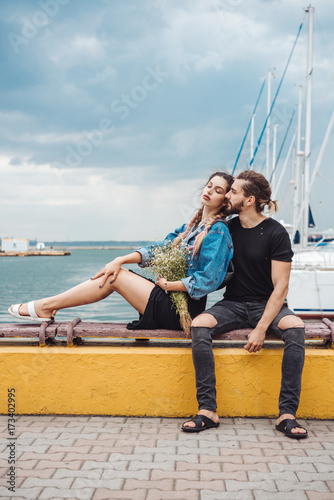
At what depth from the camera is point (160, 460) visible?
2.81 meters

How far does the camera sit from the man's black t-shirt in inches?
137

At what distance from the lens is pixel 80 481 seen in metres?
2.55

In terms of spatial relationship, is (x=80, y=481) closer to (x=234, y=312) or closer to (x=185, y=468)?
(x=185, y=468)

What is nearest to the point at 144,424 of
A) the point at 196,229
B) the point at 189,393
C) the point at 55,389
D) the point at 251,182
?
the point at 189,393

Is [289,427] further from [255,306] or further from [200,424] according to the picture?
[255,306]

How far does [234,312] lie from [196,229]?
2.19 feet

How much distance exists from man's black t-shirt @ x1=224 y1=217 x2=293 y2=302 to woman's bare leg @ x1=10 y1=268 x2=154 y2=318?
2.03 feet

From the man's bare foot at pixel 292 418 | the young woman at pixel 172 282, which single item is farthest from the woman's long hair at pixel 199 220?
the man's bare foot at pixel 292 418

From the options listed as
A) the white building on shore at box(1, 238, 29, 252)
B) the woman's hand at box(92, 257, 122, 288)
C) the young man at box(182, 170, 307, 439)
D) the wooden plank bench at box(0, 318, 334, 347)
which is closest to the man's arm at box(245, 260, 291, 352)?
the young man at box(182, 170, 307, 439)

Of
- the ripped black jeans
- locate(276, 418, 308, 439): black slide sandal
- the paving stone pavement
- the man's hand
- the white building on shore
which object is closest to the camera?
the paving stone pavement

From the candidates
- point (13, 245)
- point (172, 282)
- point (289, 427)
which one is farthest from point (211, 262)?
point (13, 245)

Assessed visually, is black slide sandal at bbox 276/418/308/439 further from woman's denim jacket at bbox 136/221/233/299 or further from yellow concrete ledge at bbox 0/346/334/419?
woman's denim jacket at bbox 136/221/233/299

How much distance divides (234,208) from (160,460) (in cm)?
176

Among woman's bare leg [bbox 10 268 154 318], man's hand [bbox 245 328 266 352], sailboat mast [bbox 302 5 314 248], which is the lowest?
man's hand [bbox 245 328 266 352]
